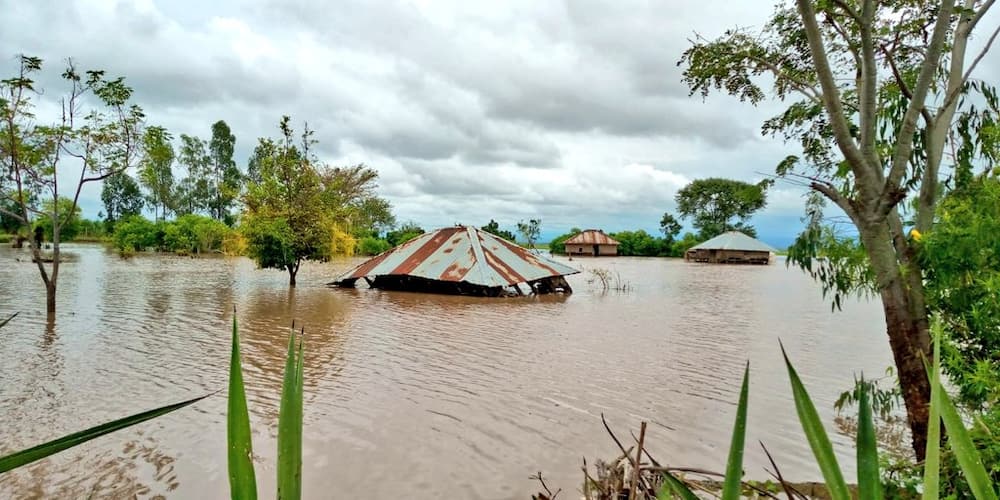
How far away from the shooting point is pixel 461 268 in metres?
18.5

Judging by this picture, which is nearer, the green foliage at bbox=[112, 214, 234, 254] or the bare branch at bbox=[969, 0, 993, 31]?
the bare branch at bbox=[969, 0, 993, 31]

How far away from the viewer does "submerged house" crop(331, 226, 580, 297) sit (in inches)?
722

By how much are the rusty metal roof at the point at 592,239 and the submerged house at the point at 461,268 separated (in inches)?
1578

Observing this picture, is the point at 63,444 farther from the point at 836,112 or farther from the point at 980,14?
the point at 980,14

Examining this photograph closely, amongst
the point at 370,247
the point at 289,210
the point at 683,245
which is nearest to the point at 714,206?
the point at 683,245

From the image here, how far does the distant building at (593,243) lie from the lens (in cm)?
6025

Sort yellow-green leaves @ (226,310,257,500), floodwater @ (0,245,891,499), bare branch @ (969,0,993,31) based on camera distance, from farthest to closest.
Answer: floodwater @ (0,245,891,499) → bare branch @ (969,0,993,31) → yellow-green leaves @ (226,310,257,500)

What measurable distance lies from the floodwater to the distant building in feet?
148

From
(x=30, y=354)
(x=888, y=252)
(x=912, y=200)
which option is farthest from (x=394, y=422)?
(x=30, y=354)

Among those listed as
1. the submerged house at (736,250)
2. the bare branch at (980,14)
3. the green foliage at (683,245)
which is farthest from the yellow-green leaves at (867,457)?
the green foliage at (683,245)

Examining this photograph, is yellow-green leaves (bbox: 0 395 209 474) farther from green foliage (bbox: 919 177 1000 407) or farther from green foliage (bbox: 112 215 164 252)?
green foliage (bbox: 112 215 164 252)

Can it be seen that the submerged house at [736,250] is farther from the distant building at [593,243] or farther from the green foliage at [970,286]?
the green foliage at [970,286]

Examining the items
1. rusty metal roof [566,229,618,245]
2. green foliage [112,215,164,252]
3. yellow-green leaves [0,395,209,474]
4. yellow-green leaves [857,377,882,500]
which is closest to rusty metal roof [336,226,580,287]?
yellow-green leaves [857,377,882,500]

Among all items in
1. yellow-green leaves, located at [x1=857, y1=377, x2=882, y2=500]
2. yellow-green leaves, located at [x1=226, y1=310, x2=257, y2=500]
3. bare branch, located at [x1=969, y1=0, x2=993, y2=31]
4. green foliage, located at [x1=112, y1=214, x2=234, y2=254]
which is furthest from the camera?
green foliage, located at [x1=112, y1=214, x2=234, y2=254]
